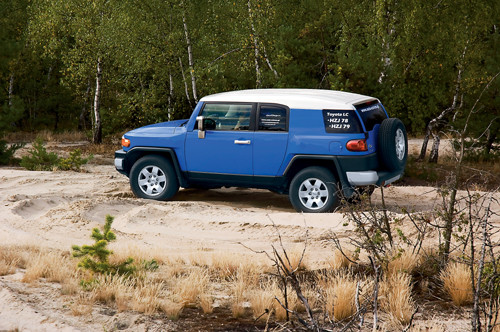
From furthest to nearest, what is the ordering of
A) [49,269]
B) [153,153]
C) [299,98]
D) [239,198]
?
[239,198]
[153,153]
[299,98]
[49,269]

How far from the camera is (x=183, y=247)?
8.69 metres

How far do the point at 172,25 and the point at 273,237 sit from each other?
Answer: 42.3 feet

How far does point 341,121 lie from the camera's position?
981 cm

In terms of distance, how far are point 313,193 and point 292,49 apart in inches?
408

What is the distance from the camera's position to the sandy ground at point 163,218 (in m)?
8.73

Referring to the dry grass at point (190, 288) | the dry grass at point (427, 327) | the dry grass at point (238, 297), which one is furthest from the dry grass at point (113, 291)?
the dry grass at point (427, 327)

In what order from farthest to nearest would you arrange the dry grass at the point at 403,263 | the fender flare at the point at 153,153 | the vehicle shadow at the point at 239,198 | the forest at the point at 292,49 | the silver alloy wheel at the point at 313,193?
the forest at the point at 292,49, the vehicle shadow at the point at 239,198, the fender flare at the point at 153,153, the silver alloy wheel at the point at 313,193, the dry grass at the point at 403,263

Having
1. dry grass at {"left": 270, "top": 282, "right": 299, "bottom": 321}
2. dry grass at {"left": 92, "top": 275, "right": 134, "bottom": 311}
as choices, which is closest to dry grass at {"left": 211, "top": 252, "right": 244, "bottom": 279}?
dry grass at {"left": 270, "top": 282, "right": 299, "bottom": 321}

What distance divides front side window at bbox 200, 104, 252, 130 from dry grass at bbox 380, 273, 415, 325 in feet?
14.3

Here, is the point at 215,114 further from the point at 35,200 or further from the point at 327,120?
the point at 35,200

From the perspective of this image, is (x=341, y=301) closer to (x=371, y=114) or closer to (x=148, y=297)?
A: (x=148, y=297)

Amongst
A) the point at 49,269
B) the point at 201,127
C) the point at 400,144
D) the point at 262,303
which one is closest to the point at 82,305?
the point at 49,269

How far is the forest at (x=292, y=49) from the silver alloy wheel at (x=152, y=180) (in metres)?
6.09

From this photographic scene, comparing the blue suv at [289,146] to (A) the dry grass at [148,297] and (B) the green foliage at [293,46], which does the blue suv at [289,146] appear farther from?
(B) the green foliage at [293,46]
